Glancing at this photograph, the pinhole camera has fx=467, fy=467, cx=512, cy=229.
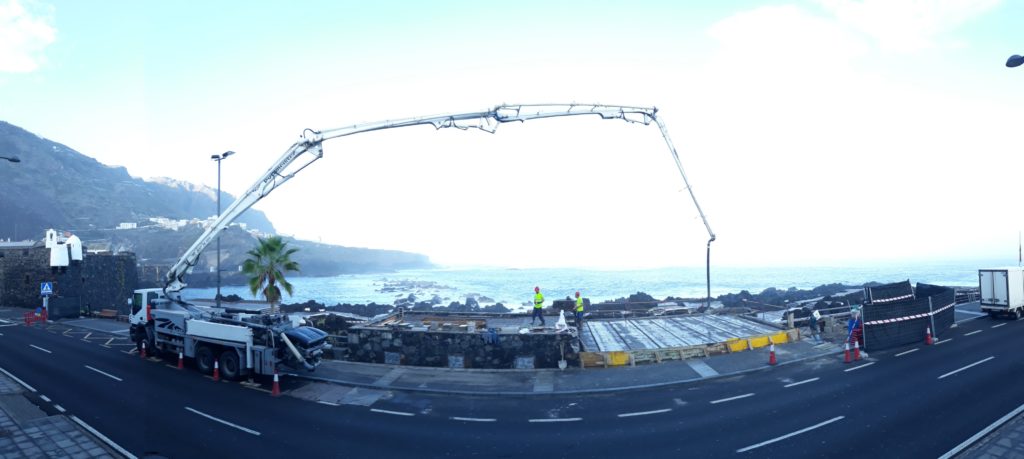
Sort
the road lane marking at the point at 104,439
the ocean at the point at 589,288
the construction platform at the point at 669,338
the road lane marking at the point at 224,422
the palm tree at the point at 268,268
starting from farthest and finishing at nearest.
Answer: the ocean at the point at 589,288, the palm tree at the point at 268,268, the construction platform at the point at 669,338, the road lane marking at the point at 224,422, the road lane marking at the point at 104,439

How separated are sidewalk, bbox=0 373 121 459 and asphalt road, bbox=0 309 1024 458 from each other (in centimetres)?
54

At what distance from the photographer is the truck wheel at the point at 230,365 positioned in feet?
56.9

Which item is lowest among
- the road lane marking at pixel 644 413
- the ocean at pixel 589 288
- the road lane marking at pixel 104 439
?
the ocean at pixel 589 288

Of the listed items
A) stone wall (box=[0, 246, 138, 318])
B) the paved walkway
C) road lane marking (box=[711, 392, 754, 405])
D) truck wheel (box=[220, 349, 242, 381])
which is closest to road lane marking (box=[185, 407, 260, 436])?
truck wheel (box=[220, 349, 242, 381])

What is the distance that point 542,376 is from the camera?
1800 centimetres

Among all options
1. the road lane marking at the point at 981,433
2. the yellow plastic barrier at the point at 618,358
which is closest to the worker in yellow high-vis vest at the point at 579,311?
the yellow plastic barrier at the point at 618,358

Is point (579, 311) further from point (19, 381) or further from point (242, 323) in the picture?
point (19, 381)

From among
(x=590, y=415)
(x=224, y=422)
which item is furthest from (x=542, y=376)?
(x=224, y=422)

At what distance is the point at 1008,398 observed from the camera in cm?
1382

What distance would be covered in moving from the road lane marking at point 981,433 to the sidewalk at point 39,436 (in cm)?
1862

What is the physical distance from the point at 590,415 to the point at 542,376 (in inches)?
171

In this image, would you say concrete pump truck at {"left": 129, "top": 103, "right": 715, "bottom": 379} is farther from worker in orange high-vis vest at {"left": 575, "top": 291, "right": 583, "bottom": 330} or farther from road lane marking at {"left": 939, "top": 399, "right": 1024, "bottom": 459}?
road lane marking at {"left": 939, "top": 399, "right": 1024, "bottom": 459}

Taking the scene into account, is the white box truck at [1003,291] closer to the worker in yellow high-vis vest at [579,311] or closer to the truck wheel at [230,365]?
the worker in yellow high-vis vest at [579,311]

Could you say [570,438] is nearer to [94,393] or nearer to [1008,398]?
[1008,398]
